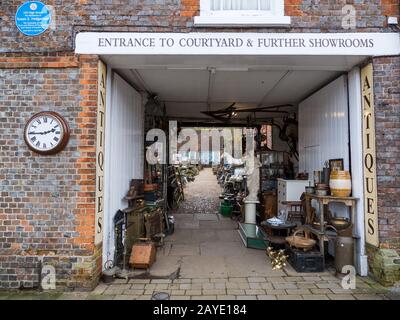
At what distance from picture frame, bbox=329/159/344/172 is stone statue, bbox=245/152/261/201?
2657 mm

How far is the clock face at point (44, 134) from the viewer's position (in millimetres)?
4273

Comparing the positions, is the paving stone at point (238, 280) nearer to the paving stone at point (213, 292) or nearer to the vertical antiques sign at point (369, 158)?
the paving stone at point (213, 292)

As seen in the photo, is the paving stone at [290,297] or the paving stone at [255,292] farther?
the paving stone at [255,292]

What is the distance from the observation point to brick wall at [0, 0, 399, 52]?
4.42 metres

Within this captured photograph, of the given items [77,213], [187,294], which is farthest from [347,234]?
[77,213]

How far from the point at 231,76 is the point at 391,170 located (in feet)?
10.5

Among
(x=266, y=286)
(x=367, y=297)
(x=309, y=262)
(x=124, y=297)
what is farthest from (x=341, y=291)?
(x=124, y=297)

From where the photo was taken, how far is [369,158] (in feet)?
15.1

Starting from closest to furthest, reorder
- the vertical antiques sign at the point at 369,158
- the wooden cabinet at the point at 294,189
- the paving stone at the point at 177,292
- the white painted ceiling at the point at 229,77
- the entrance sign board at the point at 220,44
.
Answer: the paving stone at the point at 177,292
the entrance sign board at the point at 220,44
the vertical antiques sign at the point at 369,158
the white painted ceiling at the point at 229,77
the wooden cabinet at the point at 294,189

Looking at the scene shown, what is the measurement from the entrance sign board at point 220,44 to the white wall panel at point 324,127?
1056 mm

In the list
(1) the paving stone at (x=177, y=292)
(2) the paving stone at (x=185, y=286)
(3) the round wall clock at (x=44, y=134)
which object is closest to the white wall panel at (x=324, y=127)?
(2) the paving stone at (x=185, y=286)

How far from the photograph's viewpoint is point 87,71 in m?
4.39

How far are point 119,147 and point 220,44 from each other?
2543mm

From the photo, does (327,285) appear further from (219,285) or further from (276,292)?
(219,285)
